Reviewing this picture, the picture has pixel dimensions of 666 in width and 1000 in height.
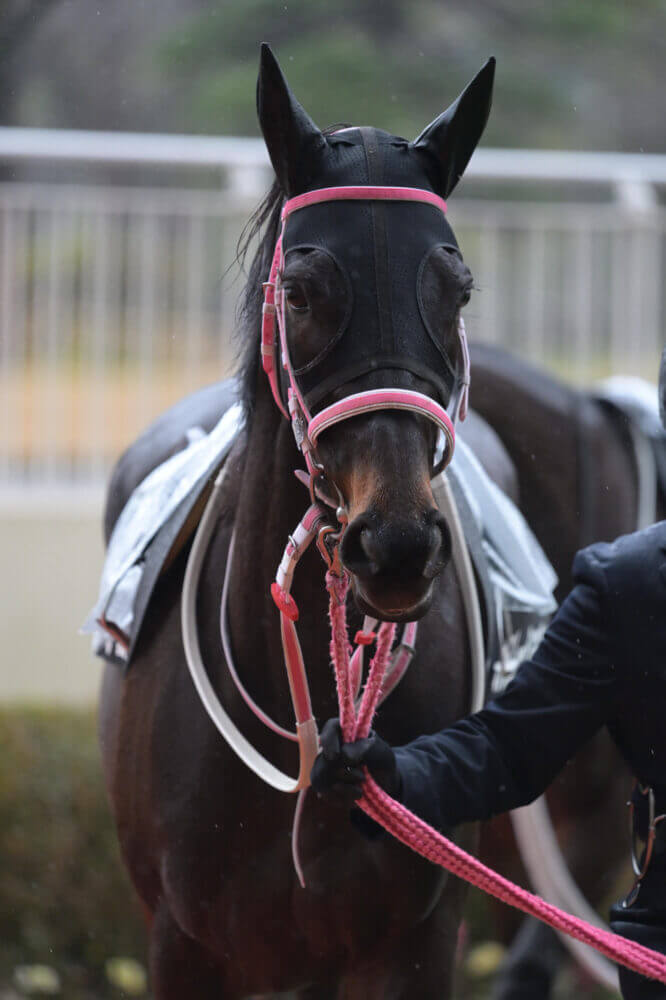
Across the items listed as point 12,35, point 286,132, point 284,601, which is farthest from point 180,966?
point 12,35

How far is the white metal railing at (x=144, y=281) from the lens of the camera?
16.7 ft

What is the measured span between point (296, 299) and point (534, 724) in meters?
0.73

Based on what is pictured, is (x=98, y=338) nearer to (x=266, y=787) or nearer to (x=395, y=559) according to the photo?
(x=266, y=787)

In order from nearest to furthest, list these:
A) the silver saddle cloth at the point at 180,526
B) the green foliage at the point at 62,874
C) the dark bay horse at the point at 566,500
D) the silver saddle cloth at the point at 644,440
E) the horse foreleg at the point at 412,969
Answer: the horse foreleg at the point at 412,969, the silver saddle cloth at the point at 180,526, the dark bay horse at the point at 566,500, the silver saddle cloth at the point at 644,440, the green foliage at the point at 62,874

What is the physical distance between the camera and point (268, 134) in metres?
1.71

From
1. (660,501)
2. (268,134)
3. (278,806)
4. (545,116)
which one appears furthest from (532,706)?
(545,116)

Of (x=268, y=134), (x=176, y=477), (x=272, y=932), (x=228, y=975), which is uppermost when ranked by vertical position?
(x=268, y=134)

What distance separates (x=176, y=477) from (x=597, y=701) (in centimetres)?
101

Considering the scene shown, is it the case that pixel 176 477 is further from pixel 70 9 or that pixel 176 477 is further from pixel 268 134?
pixel 70 9

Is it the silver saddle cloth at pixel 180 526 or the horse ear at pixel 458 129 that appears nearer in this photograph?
the horse ear at pixel 458 129

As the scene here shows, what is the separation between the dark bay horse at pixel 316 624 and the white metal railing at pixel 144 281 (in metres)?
2.88

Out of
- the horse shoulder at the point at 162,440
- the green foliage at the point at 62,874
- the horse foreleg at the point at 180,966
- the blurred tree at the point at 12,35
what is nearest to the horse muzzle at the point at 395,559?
the horse foreleg at the point at 180,966

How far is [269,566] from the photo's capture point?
6.33ft

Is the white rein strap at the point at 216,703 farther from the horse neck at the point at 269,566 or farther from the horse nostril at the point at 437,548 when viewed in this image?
the horse nostril at the point at 437,548
